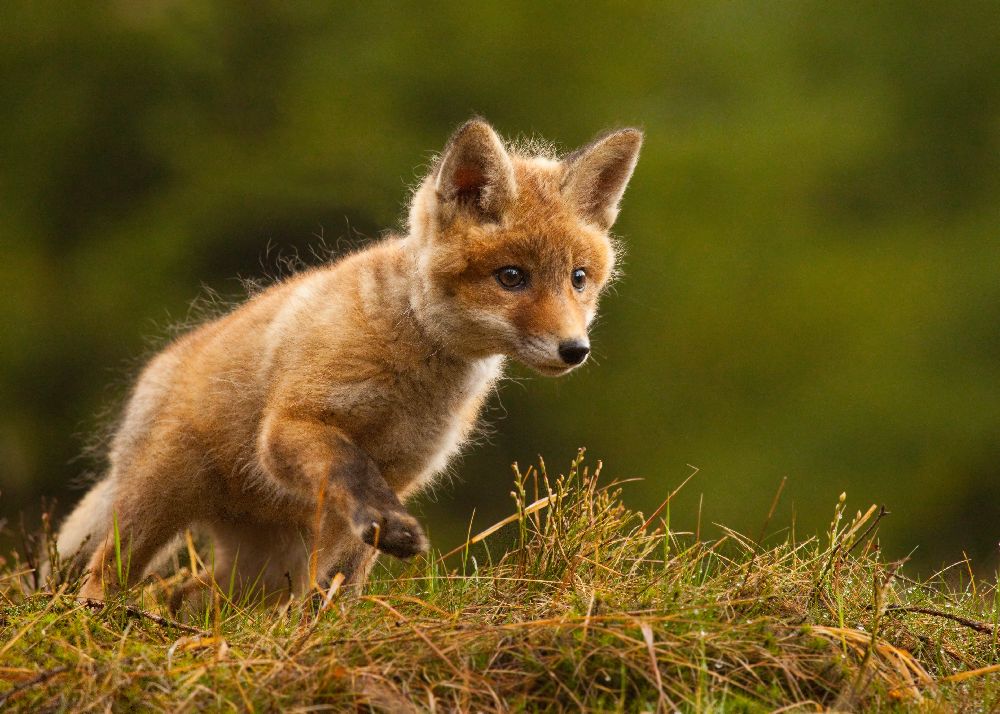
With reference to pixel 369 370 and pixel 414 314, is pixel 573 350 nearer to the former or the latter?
pixel 414 314

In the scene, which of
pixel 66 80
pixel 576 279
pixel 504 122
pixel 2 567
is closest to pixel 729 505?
pixel 504 122

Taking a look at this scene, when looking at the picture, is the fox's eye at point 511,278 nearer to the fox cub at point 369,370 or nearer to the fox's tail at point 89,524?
the fox cub at point 369,370

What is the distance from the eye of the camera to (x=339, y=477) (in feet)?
12.9

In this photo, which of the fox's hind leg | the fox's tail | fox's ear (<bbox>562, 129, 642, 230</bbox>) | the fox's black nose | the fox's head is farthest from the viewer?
the fox's tail

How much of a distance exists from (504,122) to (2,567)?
6.02m

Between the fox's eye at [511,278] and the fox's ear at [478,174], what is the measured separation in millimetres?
238

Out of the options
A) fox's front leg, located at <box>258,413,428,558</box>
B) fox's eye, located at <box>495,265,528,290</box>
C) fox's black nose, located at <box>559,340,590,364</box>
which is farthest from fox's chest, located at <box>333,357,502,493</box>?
fox's black nose, located at <box>559,340,590,364</box>

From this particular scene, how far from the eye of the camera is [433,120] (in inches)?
388

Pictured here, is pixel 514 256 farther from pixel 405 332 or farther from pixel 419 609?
pixel 419 609

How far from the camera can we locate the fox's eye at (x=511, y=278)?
4.19 m

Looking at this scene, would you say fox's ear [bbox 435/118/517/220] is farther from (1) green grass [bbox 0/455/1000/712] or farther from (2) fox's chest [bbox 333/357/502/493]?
(1) green grass [bbox 0/455/1000/712]

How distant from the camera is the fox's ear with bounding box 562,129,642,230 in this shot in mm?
4547

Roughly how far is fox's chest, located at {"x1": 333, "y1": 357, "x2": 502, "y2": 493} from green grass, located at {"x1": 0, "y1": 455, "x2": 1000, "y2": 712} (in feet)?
2.78

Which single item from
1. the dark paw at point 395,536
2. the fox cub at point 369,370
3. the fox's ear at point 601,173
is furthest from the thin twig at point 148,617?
the fox's ear at point 601,173
